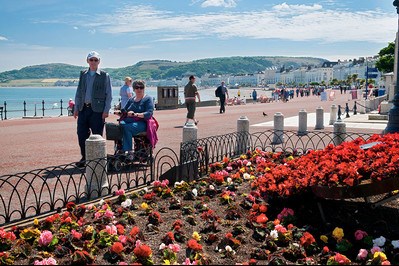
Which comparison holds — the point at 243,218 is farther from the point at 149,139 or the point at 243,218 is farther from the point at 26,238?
the point at 149,139

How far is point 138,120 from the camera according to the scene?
9414 millimetres

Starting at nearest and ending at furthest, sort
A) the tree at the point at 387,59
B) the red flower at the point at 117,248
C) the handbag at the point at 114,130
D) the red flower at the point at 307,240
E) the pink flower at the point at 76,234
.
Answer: the red flower at the point at 117,248 → the red flower at the point at 307,240 → the pink flower at the point at 76,234 → the handbag at the point at 114,130 → the tree at the point at 387,59

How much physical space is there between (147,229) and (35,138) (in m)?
11.0

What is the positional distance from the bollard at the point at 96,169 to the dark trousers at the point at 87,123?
6.26 ft

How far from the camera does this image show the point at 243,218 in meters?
5.76

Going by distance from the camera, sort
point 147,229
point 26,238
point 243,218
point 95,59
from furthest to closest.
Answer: point 95,59 < point 243,218 < point 147,229 < point 26,238

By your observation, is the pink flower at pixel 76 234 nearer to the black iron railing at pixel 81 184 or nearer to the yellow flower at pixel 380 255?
the black iron railing at pixel 81 184

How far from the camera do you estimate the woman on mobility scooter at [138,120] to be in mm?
9203

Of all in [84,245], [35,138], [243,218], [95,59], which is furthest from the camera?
[35,138]

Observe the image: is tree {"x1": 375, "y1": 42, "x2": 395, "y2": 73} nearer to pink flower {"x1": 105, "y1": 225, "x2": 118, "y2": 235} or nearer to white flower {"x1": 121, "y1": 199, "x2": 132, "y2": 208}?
white flower {"x1": 121, "y1": 199, "x2": 132, "y2": 208}

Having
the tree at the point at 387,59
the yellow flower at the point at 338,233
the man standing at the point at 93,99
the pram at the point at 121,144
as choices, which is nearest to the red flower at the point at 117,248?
the yellow flower at the point at 338,233

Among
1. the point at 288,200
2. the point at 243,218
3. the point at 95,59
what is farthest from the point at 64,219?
the point at 95,59

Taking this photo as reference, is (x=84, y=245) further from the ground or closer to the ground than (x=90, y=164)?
closer to the ground

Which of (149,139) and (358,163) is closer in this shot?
(358,163)
